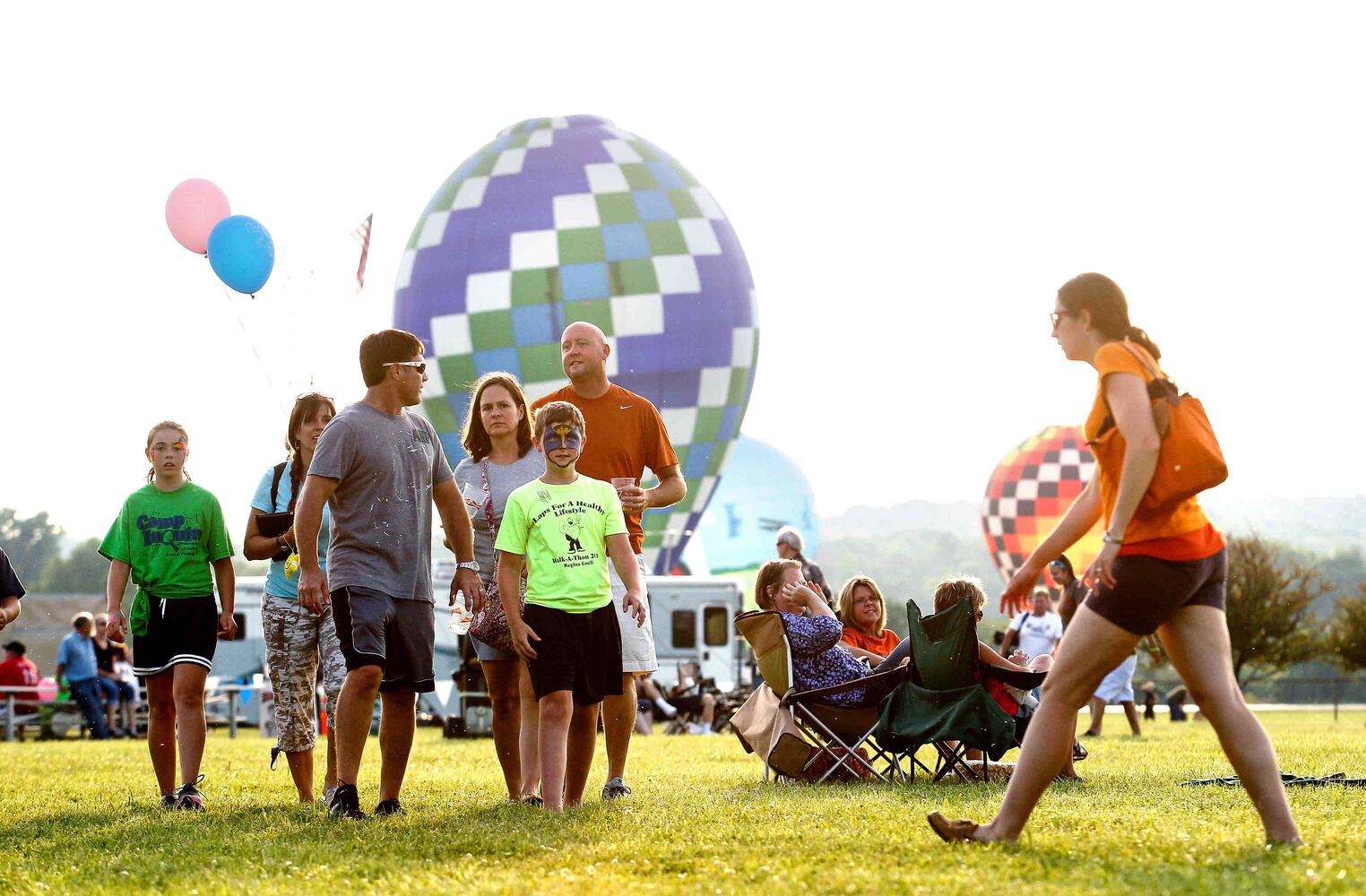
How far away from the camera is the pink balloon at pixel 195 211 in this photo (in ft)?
45.4

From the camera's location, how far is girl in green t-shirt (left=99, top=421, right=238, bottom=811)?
23.7 ft

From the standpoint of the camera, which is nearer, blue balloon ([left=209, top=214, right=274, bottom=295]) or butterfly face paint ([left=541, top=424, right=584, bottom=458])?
butterfly face paint ([left=541, top=424, right=584, bottom=458])

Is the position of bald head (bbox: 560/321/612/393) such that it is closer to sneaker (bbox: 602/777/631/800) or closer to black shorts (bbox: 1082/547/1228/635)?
sneaker (bbox: 602/777/631/800)

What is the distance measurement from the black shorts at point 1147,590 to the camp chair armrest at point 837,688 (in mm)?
3676

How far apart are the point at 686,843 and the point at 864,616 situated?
4.53 m

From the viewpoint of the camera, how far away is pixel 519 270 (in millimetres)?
22047

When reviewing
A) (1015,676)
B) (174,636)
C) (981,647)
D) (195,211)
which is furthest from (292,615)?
(195,211)

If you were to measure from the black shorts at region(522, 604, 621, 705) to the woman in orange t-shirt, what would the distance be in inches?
71.8

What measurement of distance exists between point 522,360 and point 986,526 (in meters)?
24.1

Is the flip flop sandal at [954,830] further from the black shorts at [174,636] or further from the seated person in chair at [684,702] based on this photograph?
the seated person in chair at [684,702]

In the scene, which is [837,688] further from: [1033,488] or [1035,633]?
[1033,488]

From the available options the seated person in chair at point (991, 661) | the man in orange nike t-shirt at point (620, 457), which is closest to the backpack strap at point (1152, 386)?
the man in orange nike t-shirt at point (620, 457)

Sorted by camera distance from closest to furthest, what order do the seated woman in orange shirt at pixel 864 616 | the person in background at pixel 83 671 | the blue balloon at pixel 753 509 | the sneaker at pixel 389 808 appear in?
the sneaker at pixel 389 808, the seated woman in orange shirt at pixel 864 616, the person in background at pixel 83 671, the blue balloon at pixel 753 509

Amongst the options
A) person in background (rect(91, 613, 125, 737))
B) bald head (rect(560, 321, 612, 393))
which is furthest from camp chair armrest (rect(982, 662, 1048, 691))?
person in background (rect(91, 613, 125, 737))
